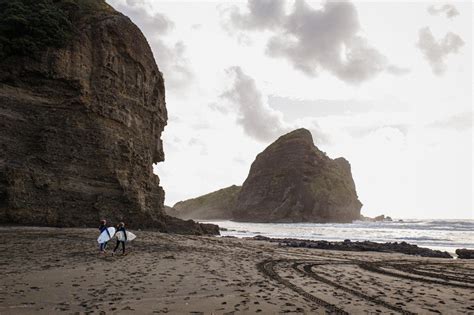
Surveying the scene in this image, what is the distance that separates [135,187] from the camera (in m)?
37.4

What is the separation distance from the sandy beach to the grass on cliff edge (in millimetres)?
21997

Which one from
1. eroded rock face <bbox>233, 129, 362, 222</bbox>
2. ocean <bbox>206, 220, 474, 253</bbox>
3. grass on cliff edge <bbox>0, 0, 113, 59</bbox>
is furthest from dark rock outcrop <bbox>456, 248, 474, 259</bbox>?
eroded rock face <bbox>233, 129, 362, 222</bbox>

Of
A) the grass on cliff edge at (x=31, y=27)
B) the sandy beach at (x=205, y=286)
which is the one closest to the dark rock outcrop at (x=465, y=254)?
the sandy beach at (x=205, y=286)

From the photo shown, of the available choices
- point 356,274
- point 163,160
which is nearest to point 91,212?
point 163,160

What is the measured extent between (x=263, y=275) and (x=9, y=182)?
23.8 meters

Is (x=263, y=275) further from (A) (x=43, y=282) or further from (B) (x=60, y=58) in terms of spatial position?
(B) (x=60, y=58)

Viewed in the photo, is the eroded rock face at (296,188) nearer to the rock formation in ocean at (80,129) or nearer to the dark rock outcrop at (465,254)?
the rock formation in ocean at (80,129)

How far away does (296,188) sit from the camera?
14100cm

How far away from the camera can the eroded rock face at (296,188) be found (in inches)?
5374

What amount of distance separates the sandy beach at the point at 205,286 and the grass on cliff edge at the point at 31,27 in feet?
72.2

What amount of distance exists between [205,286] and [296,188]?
132 metres

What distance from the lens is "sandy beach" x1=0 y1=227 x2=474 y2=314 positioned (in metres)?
9.30

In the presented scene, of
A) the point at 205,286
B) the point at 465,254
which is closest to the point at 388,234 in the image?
the point at 465,254

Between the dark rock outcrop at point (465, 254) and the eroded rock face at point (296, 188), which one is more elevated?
the eroded rock face at point (296, 188)
